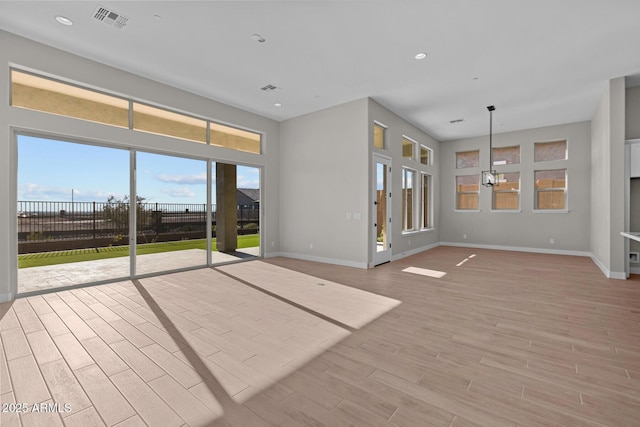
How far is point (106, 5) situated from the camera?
3.30 metres

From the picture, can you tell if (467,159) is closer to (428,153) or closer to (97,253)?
(428,153)

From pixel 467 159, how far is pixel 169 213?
8952 mm

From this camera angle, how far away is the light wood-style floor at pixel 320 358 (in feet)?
5.82

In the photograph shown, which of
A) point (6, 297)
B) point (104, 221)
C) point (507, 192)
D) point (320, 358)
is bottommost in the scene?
point (320, 358)

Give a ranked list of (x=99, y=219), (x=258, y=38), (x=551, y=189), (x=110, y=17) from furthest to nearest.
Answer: (x=551, y=189) → (x=99, y=219) → (x=258, y=38) → (x=110, y=17)

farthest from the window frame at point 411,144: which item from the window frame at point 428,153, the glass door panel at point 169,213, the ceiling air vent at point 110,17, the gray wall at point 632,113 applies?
the ceiling air vent at point 110,17

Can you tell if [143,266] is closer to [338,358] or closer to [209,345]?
[209,345]

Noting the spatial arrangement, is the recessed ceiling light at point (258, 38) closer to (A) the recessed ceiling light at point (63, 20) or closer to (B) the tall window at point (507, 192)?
(A) the recessed ceiling light at point (63, 20)

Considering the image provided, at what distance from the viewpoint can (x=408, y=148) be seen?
8109mm

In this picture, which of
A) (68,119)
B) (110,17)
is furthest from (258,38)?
(68,119)

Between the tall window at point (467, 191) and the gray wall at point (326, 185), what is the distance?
525cm

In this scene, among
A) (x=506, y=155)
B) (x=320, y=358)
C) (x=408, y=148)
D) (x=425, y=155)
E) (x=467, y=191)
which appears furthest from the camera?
(x=467, y=191)

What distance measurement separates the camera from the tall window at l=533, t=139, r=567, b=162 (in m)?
8.07

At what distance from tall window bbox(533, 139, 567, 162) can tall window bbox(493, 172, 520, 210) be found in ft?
2.31
